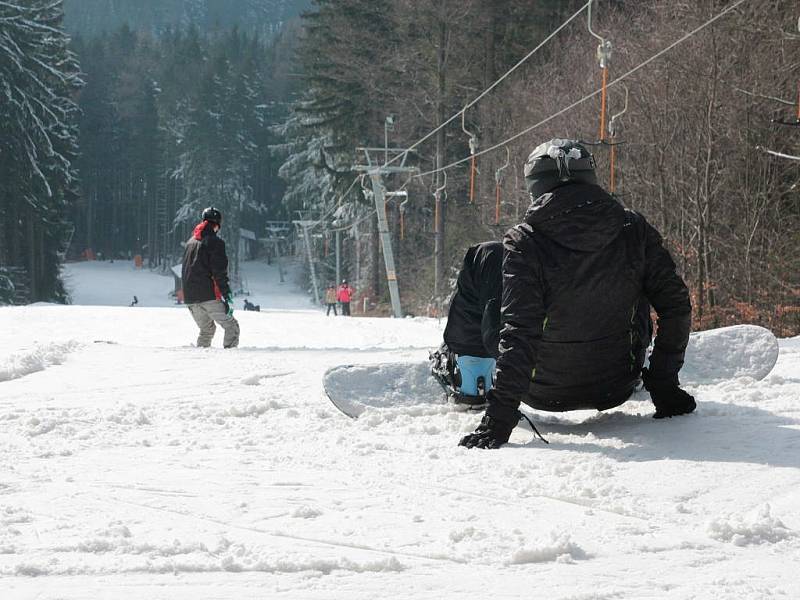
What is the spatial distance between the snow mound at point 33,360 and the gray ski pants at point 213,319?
135cm

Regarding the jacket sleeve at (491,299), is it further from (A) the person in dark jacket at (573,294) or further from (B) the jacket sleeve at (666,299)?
(B) the jacket sleeve at (666,299)

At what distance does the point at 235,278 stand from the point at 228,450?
235 feet

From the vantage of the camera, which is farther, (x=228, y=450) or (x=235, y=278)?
(x=235, y=278)

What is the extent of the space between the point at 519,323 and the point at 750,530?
1.36 metres

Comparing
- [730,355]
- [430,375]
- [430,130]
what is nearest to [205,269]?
[430,375]

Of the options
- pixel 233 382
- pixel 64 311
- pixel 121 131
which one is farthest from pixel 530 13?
pixel 121 131

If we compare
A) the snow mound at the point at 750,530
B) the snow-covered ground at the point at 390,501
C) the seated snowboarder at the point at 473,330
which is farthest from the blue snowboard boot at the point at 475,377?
the snow mound at the point at 750,530

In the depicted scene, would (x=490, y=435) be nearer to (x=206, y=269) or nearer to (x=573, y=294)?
(x=573, y=294)

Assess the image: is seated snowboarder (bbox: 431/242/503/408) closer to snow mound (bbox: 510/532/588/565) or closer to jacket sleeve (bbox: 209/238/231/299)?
snow mound (bbox: 510/532/588/565)

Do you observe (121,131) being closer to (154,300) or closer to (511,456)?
(154,300)

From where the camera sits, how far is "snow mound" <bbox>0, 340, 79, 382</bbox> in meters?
7.59

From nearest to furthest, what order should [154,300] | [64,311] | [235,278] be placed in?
[64,311] → [154,300] → [235,278]

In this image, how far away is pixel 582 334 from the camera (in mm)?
3979

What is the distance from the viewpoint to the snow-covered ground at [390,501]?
2.45 m
